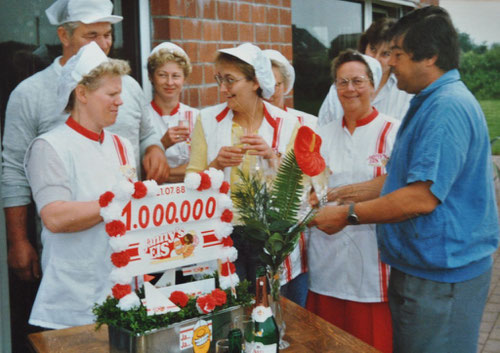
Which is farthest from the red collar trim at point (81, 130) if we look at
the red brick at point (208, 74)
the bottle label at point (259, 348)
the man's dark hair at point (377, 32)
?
the man's dark hair at point (377, 32)

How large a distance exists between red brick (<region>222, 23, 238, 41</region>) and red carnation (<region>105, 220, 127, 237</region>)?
2461mm

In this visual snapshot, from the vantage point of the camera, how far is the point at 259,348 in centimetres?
177

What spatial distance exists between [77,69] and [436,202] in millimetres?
1557

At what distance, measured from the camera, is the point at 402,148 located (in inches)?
90.4

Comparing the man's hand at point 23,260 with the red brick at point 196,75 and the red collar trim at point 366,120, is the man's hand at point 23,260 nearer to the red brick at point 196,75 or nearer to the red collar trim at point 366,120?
the red brick at point 196,75

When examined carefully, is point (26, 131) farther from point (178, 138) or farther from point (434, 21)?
point (434, 21)

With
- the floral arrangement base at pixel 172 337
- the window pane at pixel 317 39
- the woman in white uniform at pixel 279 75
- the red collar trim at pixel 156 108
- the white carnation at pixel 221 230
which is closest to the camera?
the floral arrangement base at pixel 172 337

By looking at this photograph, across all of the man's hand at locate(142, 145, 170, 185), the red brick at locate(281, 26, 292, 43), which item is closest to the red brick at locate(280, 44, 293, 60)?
the red brick at locate(281, 26, 292, 43)

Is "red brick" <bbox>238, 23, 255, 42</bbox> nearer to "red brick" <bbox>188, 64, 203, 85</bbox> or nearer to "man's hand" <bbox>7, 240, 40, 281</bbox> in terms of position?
"red brick" <bbox>188, 64, 203, 85</bbox>

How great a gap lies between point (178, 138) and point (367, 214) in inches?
51.5

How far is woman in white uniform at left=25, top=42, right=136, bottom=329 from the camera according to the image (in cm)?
239

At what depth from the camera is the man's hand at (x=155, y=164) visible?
307 centimetres

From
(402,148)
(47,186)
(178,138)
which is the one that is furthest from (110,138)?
(402,148)

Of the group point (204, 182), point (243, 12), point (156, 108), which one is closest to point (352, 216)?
point (204, 182)
